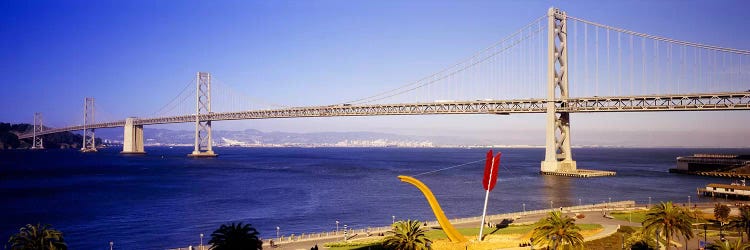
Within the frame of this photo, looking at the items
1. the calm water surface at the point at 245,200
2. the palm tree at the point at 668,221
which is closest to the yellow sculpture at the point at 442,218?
the palm tree at the point at 668,221

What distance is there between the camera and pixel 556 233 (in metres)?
27.1

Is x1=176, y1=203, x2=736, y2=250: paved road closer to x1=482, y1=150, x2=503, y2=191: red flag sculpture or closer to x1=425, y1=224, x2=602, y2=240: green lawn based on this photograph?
x1=425, y1=224, x2=602, y2=240: green lawn

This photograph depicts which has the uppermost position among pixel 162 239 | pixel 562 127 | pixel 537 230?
pixel 562 127

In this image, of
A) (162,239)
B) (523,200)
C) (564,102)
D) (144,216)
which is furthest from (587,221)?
(564,102)

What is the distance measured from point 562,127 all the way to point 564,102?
395 cm

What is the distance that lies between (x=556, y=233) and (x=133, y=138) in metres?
166

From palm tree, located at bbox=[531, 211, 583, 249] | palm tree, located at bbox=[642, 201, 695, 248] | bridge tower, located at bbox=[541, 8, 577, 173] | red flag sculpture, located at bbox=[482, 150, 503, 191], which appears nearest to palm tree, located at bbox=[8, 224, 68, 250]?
palm tree, located at bbox=[531, 211, 583, 249]

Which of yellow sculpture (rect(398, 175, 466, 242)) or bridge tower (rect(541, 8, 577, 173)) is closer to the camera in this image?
yellow sculpture (rect(398, 175, 466, 242))

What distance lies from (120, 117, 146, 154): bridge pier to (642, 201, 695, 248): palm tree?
155770 millimetres

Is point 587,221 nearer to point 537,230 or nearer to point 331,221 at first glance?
point 537,230

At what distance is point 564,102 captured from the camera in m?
89.1

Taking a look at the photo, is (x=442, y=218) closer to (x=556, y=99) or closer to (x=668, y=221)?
(x=668, y=221)

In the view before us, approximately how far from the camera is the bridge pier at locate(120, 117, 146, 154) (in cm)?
16400

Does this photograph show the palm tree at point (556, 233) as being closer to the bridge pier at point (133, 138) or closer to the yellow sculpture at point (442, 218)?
the yellow sculpture at point (442, 218)
